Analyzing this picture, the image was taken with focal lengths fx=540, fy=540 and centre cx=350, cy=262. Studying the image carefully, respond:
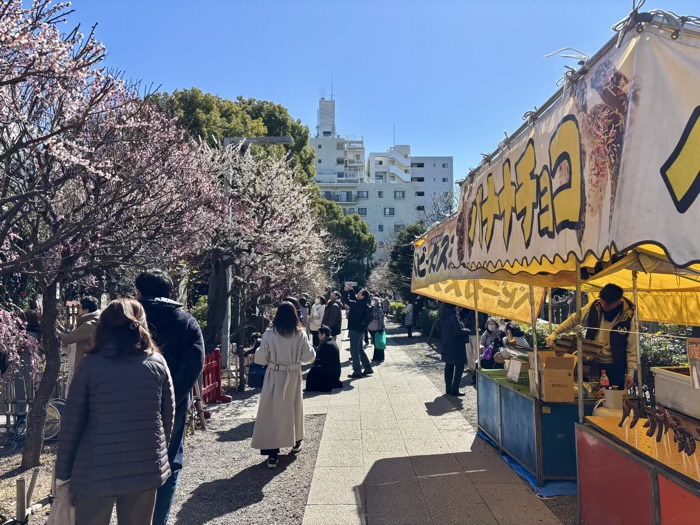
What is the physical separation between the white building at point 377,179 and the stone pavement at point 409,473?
5041cm

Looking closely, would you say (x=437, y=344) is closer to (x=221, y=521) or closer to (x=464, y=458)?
(x=464, y=458)

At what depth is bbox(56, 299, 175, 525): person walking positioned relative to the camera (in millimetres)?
Result: 2930

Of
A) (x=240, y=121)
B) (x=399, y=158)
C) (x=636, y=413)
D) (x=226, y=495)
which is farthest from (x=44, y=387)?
(x=399, y=158)

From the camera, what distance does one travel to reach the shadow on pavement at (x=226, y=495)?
4.74 meters

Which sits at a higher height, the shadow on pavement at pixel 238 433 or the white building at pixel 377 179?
the white building at pixel 377 179

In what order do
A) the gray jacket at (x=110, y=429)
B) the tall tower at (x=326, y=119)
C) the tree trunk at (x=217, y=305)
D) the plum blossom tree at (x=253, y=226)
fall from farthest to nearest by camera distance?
the tall tower at (x=326, y=119)
the tree trunk at (x=217, y=305)
the plum blossom tree at (x=253, y=226)
the gray jacket at (x=110, y=429)

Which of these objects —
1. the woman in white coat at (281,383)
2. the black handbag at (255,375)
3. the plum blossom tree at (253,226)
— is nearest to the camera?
the woman in white coat at (281,383)

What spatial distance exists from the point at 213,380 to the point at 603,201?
8143mm

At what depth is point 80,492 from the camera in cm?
292

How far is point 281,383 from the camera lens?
6113 mm

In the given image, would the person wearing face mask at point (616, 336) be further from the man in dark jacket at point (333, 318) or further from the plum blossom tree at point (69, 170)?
the man in dark jacket at point (333, 318)

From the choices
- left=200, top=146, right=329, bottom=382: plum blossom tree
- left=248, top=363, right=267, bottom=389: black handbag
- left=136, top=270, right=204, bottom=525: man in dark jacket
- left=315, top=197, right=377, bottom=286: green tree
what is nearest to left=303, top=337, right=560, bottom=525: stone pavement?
left=136, top=270, right=204, bottom=525: man in dark jacket

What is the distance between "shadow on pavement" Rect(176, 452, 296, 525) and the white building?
5293cm

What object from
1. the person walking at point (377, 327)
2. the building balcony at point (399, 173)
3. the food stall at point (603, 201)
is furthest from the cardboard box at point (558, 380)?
the building balcony at point (399, 173)
